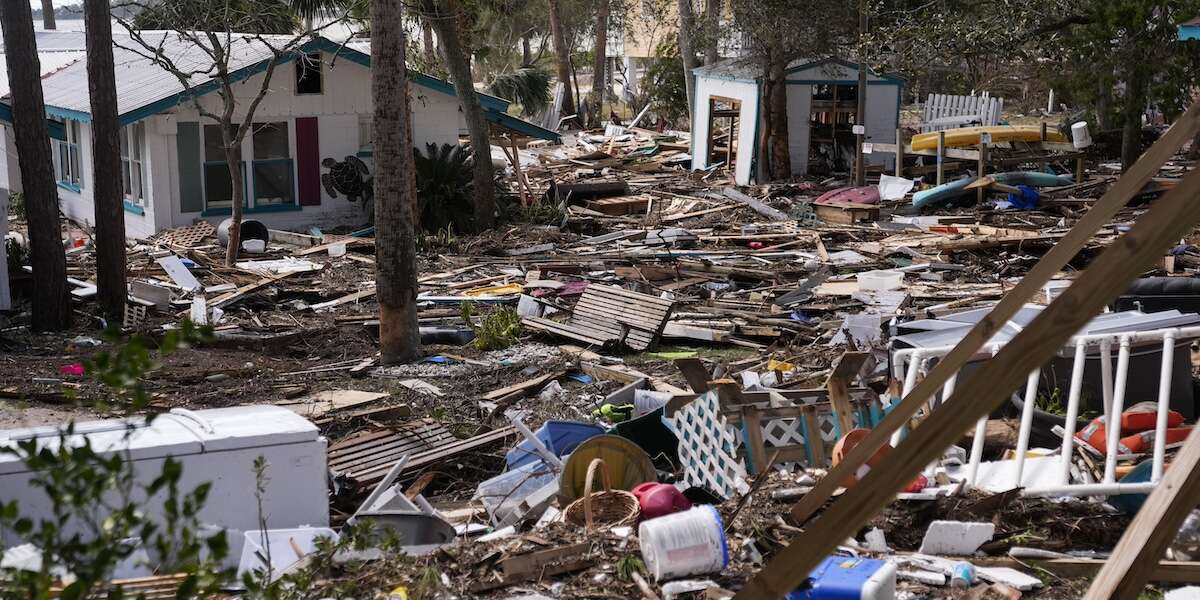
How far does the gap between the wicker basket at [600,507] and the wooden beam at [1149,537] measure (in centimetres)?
404

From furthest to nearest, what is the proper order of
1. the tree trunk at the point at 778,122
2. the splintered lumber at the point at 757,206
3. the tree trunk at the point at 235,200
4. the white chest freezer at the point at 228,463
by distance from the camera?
the tree trunk at the point at 778,122
the splintered lumber at the point at 757,206
the tree trunk at the point at 235,200
the white chest freezer at the point at 228,463

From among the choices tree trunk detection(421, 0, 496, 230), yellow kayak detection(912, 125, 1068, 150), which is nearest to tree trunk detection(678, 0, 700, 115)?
yellow kayak detection(912, 125, 1068, 150)

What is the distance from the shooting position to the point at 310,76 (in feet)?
75.2

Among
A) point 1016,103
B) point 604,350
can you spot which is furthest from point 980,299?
point 1016,103

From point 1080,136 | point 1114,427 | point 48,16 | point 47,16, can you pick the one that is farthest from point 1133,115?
point 48,16

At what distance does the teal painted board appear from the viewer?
21984 millimetres

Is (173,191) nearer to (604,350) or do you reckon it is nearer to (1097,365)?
(604,350)

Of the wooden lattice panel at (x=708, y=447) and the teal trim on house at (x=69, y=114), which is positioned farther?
the teal trim on house at (x=69, y=114)

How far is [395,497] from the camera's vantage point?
747cm

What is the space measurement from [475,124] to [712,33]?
9.12 metres

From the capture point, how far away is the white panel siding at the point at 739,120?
92.3 ft

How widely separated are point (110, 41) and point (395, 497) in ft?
34.3

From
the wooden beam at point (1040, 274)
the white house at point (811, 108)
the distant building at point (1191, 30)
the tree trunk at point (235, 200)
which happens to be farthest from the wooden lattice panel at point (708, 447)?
the white house at point (811, 108)

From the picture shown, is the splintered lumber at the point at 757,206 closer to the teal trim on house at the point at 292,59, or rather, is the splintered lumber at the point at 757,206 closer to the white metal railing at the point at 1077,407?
the teal trim on house at the point at 292,59
